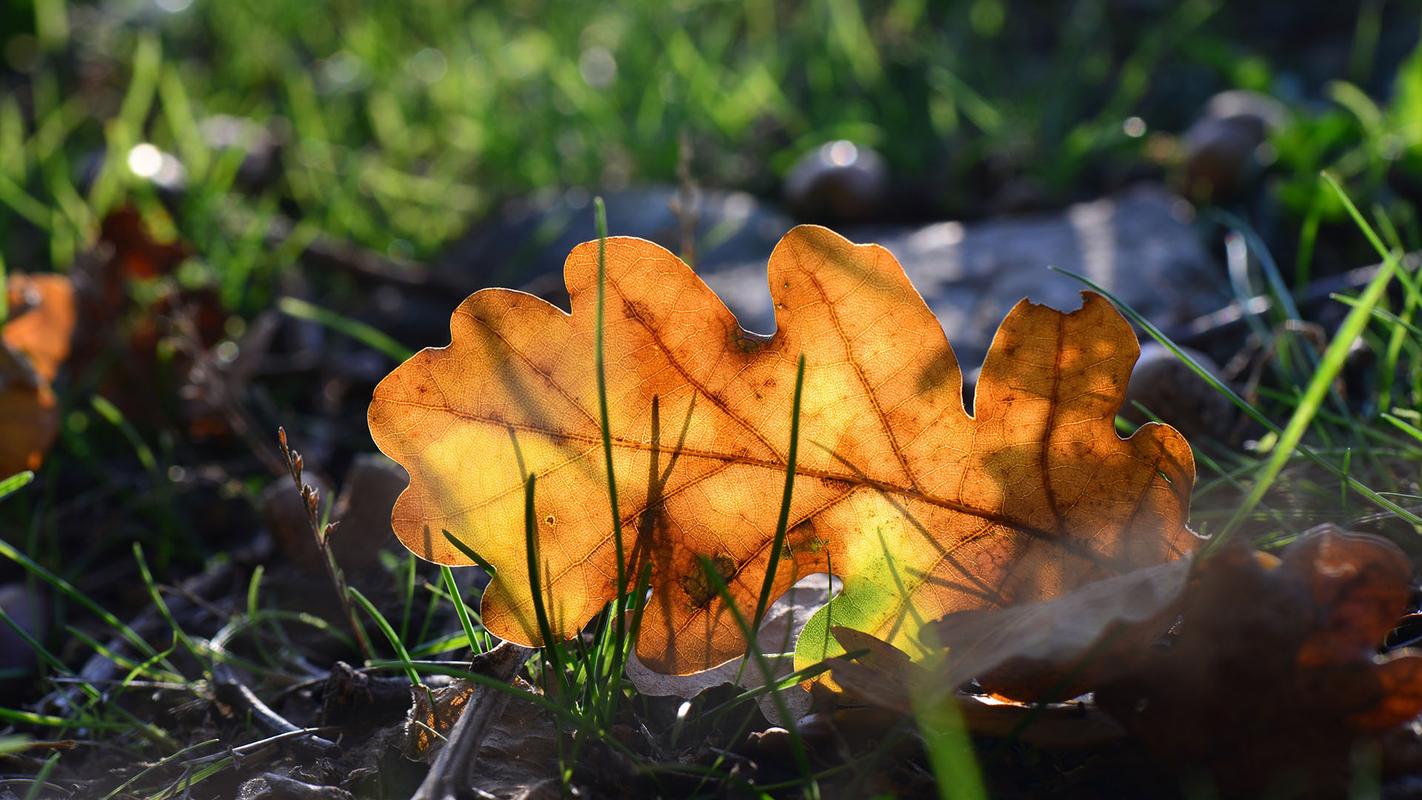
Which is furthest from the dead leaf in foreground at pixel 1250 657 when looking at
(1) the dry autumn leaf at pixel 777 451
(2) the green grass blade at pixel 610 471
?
(2) the green grass blade at pixel 610 471

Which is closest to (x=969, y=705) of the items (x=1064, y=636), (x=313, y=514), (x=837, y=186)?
(x=1064, y=636)

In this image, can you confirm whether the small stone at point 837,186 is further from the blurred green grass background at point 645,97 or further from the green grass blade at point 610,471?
the green grass blade at point 610,471

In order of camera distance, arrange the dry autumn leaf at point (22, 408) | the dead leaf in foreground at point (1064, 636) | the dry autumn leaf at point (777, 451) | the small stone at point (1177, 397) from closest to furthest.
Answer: the dead leaf in foreground at point (1064, 636) < the dry autumn leaf at point (777, 451) < the small stone at point (1177, 397) < the dry autumn leaf at point (22, 408)

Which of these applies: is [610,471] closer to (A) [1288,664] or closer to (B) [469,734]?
(B) [469,734]

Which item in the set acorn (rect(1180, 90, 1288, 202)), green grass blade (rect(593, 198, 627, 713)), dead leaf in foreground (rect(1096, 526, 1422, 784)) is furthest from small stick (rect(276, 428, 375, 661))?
acorn (rect(1180, 90, 1288, 202))

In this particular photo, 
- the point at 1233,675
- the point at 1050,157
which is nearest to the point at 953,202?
the point at 1050,157

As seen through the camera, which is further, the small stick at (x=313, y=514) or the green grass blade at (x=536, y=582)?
the small stick at (x=313, y=514)

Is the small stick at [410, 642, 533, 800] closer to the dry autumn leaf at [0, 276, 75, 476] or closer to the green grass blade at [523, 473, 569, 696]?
the green grass blade at [523, 473, 569, 696]
